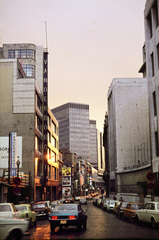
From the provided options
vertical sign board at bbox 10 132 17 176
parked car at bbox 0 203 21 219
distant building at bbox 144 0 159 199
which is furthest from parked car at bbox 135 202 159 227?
vertical sign board at bbox 10 132 17 176

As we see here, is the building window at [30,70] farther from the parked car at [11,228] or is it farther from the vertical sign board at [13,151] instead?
the parked car at [11,228]

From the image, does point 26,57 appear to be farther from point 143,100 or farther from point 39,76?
point 143,100

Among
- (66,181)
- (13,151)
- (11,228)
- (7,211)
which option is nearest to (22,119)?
(13,151)

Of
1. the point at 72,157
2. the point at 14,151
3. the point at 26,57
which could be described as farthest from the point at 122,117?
the point at 72,157

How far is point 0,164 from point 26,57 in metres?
31.5

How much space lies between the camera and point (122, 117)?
76500 mm

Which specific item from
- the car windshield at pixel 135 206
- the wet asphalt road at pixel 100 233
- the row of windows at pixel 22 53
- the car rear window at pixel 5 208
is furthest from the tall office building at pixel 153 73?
the row of windows at pixel 22 53

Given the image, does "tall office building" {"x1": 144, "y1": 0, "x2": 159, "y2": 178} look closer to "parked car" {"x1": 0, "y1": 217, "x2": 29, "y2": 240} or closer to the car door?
the car door

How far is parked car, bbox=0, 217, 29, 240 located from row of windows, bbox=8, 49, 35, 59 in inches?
2623

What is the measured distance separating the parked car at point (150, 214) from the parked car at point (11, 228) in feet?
30.0

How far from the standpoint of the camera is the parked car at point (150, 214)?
62.2 ft

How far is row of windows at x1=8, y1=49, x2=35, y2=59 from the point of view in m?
76.4

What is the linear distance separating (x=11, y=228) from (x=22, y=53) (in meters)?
68.8

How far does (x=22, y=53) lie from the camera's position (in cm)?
7731
